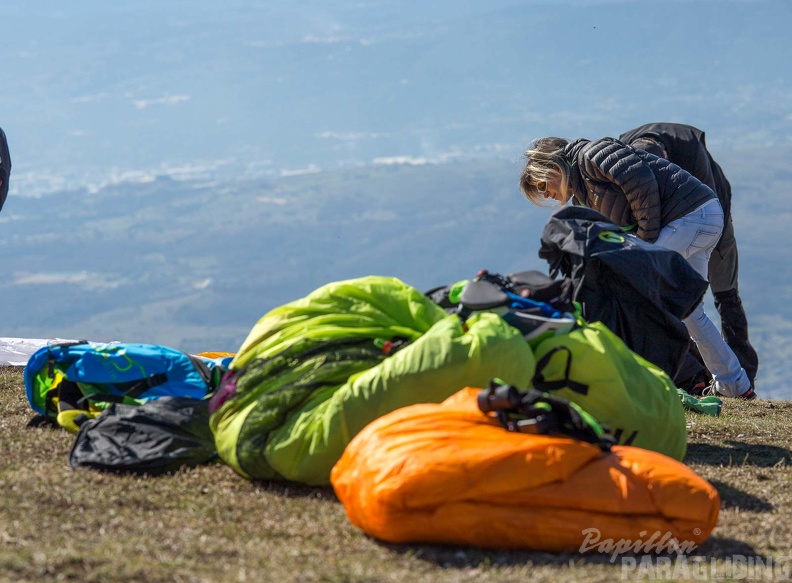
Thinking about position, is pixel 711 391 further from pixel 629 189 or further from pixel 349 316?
pixel 349 316

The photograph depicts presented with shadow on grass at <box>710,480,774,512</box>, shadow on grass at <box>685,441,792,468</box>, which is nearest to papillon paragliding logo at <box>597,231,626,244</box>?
shadow on grass at <box>685,441,792,468</box>

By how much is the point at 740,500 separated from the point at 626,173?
302cm

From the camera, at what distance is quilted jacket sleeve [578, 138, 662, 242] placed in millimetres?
6977

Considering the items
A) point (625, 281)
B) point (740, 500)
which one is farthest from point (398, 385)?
point (625, 281)

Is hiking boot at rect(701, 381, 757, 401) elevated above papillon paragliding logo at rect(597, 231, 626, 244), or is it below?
below

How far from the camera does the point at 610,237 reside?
551 cm

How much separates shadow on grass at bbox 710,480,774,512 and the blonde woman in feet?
8.60

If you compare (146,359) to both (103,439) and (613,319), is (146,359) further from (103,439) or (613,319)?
(613,319)

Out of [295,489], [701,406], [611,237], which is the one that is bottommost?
[701,406]

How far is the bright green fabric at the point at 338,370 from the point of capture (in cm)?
410

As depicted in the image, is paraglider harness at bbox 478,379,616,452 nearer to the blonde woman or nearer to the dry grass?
the dry grass

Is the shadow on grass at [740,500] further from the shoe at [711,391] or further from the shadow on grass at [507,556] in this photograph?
the shoe at [711,391]

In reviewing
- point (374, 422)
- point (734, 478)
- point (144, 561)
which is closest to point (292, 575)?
point (144, 561)

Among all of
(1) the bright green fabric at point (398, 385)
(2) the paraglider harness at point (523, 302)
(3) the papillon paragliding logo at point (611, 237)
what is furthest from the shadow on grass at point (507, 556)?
(3) the papillon paragliding logo at point (611, 237)
